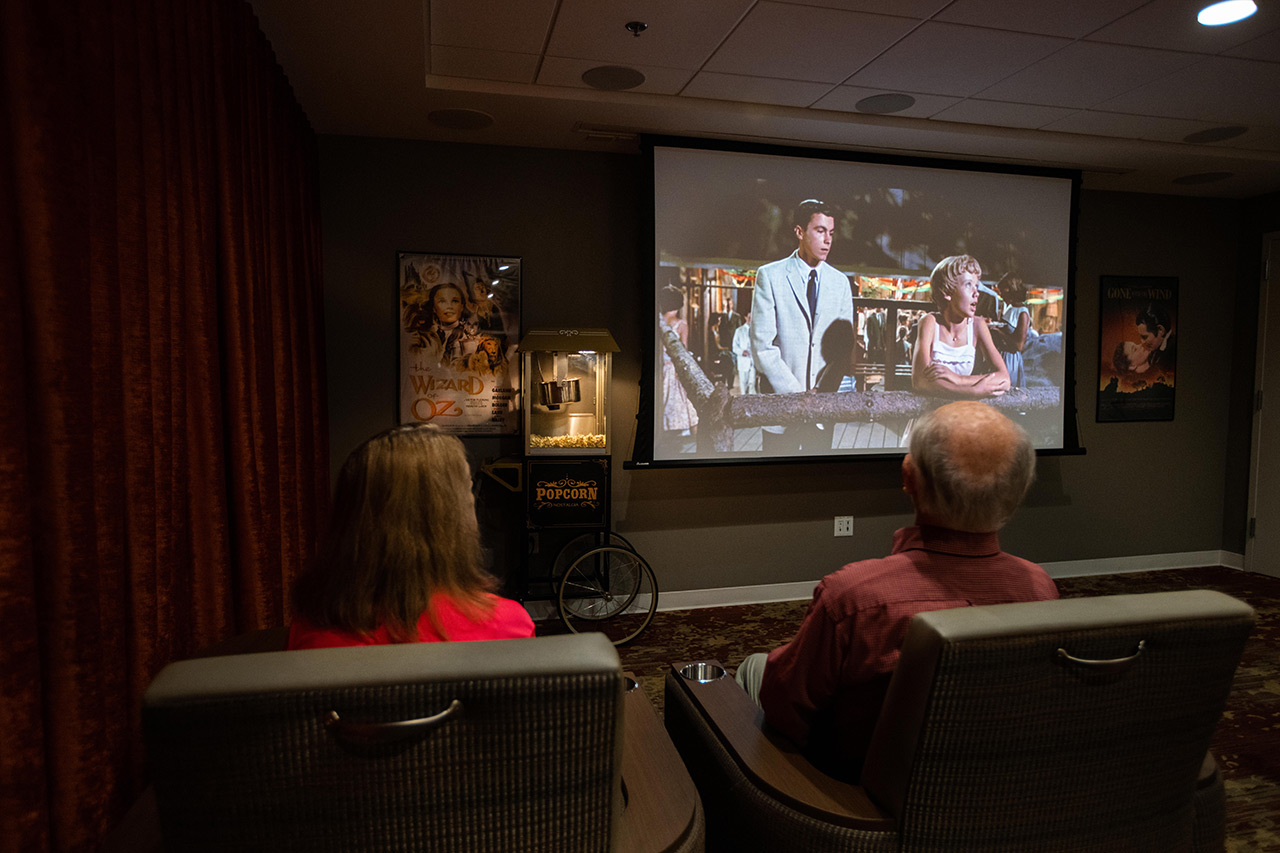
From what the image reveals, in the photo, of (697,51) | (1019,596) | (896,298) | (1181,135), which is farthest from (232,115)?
(1181,135)

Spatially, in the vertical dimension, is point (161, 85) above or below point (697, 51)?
below

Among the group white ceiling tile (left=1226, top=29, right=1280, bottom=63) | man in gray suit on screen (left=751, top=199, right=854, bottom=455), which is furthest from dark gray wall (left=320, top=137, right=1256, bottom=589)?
white ceiling tile (left=1226, top=29, right=1280, bottom=63)

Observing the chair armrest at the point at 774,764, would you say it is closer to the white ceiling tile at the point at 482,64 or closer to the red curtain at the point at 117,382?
the red curtain at the point at 117,382

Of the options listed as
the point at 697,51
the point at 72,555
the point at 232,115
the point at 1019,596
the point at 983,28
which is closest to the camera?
the point at 72,555

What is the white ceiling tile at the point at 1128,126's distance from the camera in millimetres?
3598

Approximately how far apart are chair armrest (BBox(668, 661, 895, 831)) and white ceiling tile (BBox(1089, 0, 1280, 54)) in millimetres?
2775

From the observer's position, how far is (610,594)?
3924 millimetres

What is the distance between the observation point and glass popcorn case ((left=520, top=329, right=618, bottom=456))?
3.62 meters

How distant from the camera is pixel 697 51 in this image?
2871 mm

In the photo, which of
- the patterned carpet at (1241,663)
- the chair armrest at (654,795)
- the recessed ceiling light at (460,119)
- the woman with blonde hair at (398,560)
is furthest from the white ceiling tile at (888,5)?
the patterned carpet at (1241,663)

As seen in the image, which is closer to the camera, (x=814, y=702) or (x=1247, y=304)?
(x=814, y=702)

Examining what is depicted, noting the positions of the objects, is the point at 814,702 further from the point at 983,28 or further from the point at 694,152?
the point at 694,152

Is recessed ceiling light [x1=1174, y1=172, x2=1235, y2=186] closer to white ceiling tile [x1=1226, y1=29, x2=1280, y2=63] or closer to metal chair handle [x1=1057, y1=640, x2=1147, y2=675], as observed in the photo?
white ceiling tile [x1=1226, y1=29, x2=1280, y2=63]

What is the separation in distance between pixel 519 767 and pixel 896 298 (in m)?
3.99
